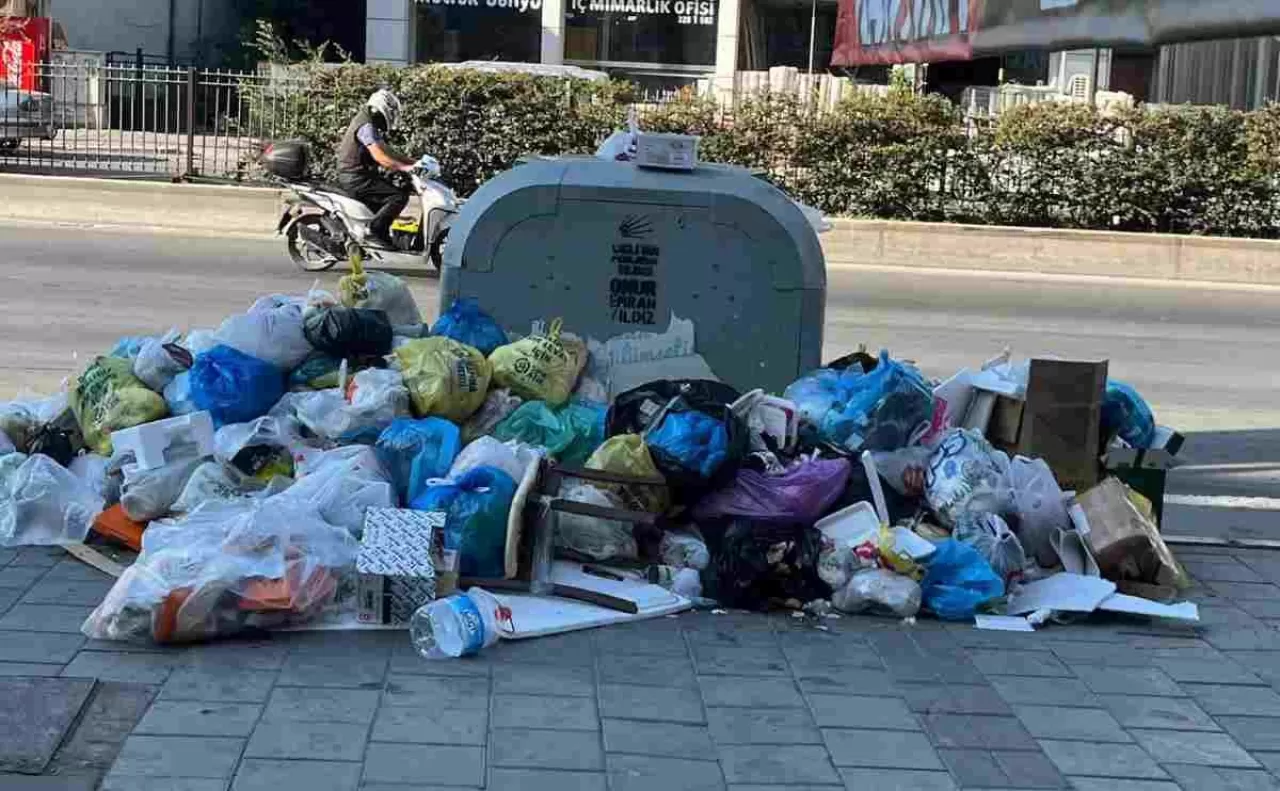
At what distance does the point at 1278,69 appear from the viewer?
53.7 ft

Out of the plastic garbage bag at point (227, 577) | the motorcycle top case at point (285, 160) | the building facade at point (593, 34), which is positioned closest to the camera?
the plastic garbage bag at point (227, 577)

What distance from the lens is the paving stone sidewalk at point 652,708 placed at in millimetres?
4398

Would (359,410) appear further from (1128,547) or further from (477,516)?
(1128,547)

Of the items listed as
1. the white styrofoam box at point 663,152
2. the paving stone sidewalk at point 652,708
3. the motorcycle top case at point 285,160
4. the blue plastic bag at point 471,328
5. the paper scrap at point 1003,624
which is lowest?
the paving stone sidewalk at point 652,708

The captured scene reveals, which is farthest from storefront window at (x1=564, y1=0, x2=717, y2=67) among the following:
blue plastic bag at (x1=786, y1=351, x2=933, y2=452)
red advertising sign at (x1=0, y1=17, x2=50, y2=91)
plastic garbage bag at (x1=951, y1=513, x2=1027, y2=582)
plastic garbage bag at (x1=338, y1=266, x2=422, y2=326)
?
plastic garbage bag at (x1=951, y1=513, x2=1027, y2=582)

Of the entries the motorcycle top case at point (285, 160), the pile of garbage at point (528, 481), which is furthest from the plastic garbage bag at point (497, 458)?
the motorcycle top case at point (285, 160)

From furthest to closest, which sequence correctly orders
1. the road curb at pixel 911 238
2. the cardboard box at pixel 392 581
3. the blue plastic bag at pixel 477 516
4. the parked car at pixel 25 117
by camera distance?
the parked car at pixel 25 117, the road curb at pixel 911 238, the blue plastic bag at pixel 477 516, the cardboard box at pixel 392 581

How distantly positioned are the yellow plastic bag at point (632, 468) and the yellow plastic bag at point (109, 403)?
1921 millimetres

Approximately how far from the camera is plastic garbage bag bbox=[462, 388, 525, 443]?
6.70 m

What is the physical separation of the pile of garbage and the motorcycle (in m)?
6.94

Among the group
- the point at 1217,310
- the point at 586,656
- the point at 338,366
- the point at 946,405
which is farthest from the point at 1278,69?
the point at 586,656

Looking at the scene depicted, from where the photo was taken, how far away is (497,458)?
6.16 meters

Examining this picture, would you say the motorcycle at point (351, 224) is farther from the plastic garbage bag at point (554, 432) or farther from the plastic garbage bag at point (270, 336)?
the plastic garbage bag at point (554, 432)

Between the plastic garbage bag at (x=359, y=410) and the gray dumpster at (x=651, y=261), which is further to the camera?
the gray dumpster at (x=651, y=261)
